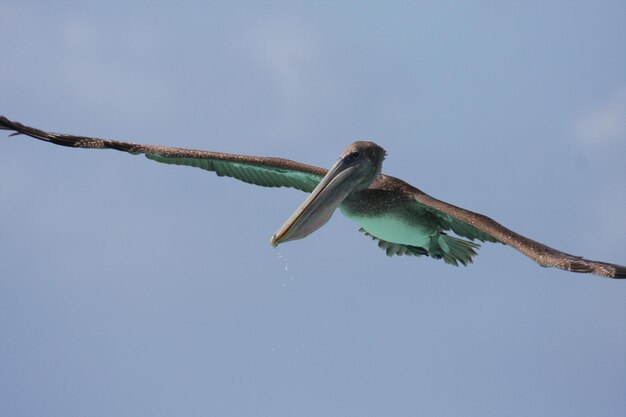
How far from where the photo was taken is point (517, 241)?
11938 millimetres

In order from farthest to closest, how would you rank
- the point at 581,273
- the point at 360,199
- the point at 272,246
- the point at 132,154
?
the point at 132,154 < the point at 360,199 < the point at 272,246 < the point at 581,273

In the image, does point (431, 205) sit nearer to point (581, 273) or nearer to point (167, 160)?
point (581, 273)

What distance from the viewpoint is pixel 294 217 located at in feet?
46.0

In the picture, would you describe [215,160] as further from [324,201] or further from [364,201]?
[364,201]

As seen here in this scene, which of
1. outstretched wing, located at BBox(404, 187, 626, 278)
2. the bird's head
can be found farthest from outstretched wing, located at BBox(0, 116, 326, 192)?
outstretched wing, located at BBox(404, 187, 626, 278)

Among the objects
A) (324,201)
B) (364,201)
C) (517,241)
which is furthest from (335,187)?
(517,241)

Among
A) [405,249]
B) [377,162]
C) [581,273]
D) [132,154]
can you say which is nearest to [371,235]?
[405,249]

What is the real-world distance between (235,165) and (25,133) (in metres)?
3.16

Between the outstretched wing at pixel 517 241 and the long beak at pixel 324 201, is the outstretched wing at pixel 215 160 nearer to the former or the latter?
the long beak at pixel 324 201

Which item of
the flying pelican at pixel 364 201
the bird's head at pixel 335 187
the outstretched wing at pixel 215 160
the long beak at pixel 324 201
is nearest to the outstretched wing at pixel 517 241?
the flying pelican at pixel 364 201

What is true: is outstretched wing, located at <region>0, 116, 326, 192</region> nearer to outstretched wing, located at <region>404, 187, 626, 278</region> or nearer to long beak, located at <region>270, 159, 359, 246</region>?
long beak, located at <region>270, 159, 359, 246</region>

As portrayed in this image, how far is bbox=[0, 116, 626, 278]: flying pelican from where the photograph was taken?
1411 cm

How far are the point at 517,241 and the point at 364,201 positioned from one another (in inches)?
117

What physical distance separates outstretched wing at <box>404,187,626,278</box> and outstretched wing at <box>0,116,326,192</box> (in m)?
2.08
